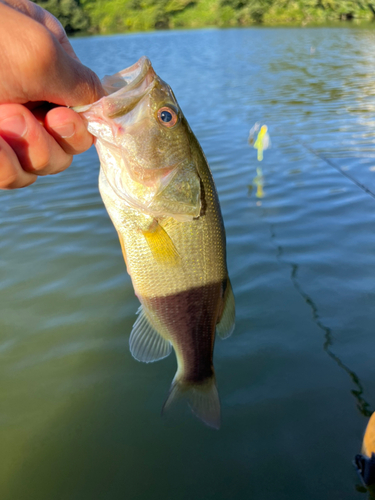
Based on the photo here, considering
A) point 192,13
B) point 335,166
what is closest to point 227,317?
point 335,166

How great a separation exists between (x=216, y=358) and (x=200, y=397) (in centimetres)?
107

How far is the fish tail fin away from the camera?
2.31 meters

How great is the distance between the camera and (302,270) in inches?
178

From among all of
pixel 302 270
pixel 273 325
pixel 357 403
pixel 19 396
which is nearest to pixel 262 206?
pixel 302 270

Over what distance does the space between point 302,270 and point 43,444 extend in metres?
2.99

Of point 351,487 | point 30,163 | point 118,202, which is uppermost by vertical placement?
point 30,163

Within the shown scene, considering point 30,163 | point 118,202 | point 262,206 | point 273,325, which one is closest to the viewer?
point 30,163

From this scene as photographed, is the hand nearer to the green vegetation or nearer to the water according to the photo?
the water

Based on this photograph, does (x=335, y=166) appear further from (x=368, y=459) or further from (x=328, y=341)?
(x=368, y=459)

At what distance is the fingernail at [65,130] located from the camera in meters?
1.91

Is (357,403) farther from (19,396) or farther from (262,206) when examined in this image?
(262,206)

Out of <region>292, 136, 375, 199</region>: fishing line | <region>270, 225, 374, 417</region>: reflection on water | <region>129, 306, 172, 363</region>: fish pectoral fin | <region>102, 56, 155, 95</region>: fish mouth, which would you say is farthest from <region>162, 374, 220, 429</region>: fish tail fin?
<region>292, 136, 375, 199</region>: fishing line

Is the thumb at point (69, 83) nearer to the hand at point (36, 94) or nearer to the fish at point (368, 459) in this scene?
the hand at point (36, 94)

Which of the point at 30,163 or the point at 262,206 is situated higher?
→ the point at 30,163
